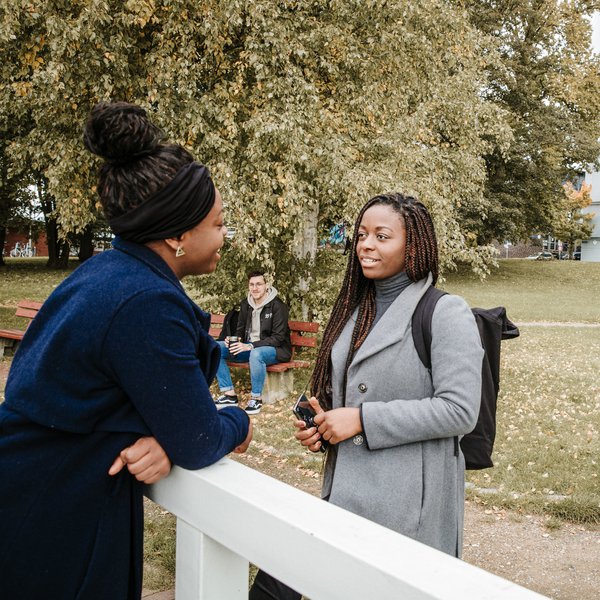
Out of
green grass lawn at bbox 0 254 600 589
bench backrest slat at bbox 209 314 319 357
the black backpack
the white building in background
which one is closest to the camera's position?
the black backpack

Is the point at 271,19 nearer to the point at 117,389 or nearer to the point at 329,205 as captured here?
the point at 329,205

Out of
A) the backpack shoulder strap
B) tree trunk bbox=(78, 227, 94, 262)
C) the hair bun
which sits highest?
the hair bun

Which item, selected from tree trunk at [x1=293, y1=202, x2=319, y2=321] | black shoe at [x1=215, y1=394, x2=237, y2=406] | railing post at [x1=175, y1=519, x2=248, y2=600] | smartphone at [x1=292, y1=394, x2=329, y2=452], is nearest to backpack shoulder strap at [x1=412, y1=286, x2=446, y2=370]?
smartphone at [x1=292, y1=394, x2=329, y2=452]

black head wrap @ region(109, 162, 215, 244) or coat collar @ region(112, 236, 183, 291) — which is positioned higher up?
black head wrap @ region(109, 162, 215, 244)

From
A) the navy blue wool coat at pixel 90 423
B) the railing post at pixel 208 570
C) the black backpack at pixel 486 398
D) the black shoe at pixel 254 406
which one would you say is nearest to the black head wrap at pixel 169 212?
the navy blue wool coat at pixel 90 423

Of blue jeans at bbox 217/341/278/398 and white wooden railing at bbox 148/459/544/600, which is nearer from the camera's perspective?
white wooden railing at bbox 148/459/544/600

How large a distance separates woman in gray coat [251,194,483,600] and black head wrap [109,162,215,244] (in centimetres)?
87

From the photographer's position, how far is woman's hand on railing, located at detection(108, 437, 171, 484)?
4.48 ft

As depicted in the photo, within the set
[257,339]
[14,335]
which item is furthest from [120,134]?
[14,335]

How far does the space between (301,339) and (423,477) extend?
6.39 metres

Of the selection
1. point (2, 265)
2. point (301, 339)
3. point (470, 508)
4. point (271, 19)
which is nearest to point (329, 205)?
point (301, 339)

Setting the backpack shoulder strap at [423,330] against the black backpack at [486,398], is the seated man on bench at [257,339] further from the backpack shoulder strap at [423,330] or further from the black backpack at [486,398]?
the backpack shoulder strap at [423,330]

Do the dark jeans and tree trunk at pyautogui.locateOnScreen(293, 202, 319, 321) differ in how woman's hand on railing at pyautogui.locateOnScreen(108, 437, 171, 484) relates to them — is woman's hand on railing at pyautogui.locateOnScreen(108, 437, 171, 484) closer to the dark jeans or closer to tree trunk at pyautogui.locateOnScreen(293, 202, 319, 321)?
the dark jeans

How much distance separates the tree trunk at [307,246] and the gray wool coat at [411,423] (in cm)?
676
